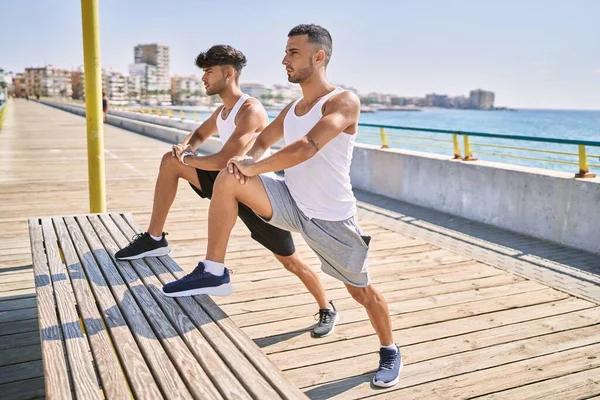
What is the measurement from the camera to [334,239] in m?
2.89

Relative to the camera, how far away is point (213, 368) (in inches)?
80.8

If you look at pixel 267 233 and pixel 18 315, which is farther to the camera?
pixel 18 315

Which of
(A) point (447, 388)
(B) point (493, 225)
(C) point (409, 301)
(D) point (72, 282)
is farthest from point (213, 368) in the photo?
(B) point (493, 225)

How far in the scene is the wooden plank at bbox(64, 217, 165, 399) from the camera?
1.94 m

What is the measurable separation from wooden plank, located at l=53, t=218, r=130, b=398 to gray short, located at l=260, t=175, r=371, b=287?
1030 millimetres

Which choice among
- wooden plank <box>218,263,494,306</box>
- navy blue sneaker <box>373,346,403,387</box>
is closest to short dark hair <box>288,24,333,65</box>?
navy blue sneaker <box>373,346,403,387</box>

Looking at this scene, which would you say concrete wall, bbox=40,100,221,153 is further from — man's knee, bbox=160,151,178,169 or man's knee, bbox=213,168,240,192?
man's knee, bbox=213,168,240,192

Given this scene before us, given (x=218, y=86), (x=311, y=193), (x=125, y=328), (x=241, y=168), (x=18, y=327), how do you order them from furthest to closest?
(x=18, y=327), (x=218, y=86), (x=311, y=193), (x=241, y=168), (x=125, y=328)

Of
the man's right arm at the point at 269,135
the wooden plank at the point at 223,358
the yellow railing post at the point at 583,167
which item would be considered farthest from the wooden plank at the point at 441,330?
the yellow railing post at the point at 583,167

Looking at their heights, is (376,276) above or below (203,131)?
below

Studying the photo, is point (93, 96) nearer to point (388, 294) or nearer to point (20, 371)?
point (20, 371)

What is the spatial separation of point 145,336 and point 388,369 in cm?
140

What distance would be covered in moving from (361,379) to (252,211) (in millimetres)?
1133

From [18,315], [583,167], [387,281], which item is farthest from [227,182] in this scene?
[583,167]
